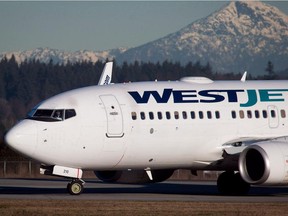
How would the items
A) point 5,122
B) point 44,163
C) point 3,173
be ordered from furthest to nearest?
point 5,122, point 3,173, point 44,163

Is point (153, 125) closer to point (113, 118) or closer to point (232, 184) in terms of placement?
point (113, 118)

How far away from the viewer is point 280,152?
132ft

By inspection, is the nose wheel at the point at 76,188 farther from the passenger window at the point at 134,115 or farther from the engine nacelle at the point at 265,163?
the engine nacelle at the point at 265,163

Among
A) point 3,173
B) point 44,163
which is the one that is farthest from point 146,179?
point 3,173

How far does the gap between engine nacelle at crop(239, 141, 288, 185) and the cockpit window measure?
6300 mm

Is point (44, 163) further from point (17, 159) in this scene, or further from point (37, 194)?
point (17, 159)

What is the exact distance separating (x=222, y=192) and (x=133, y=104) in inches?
223

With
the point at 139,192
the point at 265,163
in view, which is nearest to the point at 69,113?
the point at 139,192

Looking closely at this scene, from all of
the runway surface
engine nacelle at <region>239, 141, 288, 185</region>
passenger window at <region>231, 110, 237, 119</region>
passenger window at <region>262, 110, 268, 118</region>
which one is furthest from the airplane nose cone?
passenger window at <region>262, 110, 268, 118</region>

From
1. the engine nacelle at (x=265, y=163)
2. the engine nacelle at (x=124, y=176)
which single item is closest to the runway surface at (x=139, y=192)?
the engine nacelle at (x=124, y=176)

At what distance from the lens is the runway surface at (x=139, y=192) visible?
40.0 m

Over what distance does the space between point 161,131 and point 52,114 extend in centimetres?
403

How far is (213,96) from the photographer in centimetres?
4269

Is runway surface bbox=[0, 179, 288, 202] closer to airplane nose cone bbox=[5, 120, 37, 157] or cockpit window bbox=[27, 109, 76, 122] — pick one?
airplane nose cone bbox=[5, 120, 37, 157]
